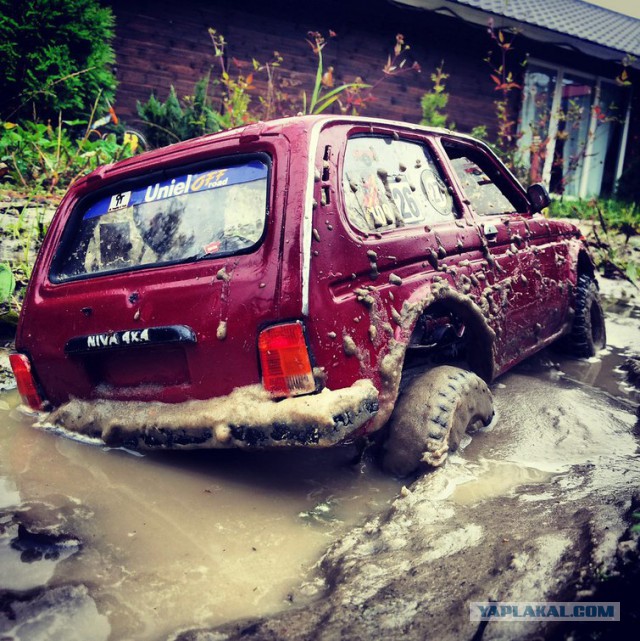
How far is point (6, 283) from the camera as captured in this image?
3.97 metres

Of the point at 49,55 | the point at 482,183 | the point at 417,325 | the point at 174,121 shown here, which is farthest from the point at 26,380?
the point at 49,55

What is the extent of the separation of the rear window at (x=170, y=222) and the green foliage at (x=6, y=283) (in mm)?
1661

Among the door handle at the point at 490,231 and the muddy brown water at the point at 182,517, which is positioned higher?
the door handle at the point at 490,231

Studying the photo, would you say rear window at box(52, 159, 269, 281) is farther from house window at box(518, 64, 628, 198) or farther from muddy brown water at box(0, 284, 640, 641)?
house window at box(518, 64, 628, 198)

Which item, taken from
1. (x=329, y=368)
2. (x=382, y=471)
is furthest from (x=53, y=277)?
(x=382, y=471)

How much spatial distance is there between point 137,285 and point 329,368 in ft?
2.92

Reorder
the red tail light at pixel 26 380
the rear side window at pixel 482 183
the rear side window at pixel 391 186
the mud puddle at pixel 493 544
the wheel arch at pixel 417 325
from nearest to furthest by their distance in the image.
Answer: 1. the mud puddle at pixel 493 544
2. the wheel arch at pixel 417 325
3. the rear side window at pixel 391 186
4. the red tail light at pixel 26 380
5. the rear side window at pixel 482 183

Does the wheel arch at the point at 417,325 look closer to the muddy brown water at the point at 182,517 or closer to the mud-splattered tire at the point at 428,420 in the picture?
the mud-splattered tire at the point at 428,420

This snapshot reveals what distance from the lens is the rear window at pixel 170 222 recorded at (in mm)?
2113

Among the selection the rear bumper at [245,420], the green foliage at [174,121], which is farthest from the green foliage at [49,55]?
the rear bumper at [245,420]

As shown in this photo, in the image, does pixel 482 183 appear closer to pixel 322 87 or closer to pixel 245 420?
pixel 245 420

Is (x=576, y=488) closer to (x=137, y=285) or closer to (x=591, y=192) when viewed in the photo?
(x=137, y=285)

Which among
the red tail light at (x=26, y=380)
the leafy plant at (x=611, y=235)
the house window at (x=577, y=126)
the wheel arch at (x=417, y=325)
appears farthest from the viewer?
the house window at (x=577, y=126)

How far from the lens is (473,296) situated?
2656 mm
